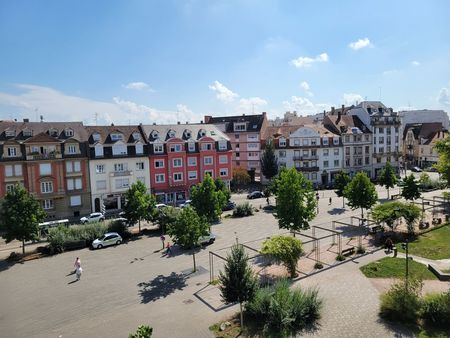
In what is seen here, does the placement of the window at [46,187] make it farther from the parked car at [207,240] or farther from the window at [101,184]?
the parked car at [207,240]

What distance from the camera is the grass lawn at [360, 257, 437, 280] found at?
25125mm

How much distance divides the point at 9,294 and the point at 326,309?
73.6 feet

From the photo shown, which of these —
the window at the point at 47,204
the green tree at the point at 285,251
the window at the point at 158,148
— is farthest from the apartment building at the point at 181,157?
the green tree at the point at 285,251

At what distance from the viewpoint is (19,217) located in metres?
33.8

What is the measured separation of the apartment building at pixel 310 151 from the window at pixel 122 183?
3224 cm

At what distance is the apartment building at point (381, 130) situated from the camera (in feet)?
261

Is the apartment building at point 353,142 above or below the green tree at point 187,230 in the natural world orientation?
above

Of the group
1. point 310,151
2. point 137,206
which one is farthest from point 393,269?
point 310,151

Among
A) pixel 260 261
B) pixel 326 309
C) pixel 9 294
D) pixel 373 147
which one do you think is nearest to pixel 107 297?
pixel 9 294

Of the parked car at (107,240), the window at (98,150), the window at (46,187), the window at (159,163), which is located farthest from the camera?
the window at (159,163)

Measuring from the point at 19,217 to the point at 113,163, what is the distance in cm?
2072

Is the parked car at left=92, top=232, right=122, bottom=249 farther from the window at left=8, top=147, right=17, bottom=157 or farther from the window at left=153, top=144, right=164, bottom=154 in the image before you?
the window at left=153, top=144, right=164, bottom=154

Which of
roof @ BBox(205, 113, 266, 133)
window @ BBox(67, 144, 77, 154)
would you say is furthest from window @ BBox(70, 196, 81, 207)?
roof @ BBox(205, 113, 266, 133)

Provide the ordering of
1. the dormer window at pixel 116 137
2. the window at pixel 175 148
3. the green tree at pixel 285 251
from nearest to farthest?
the green tree at pixel 285 251 < the dormer window at pixel 116 137 < the window at pixel 175 148
